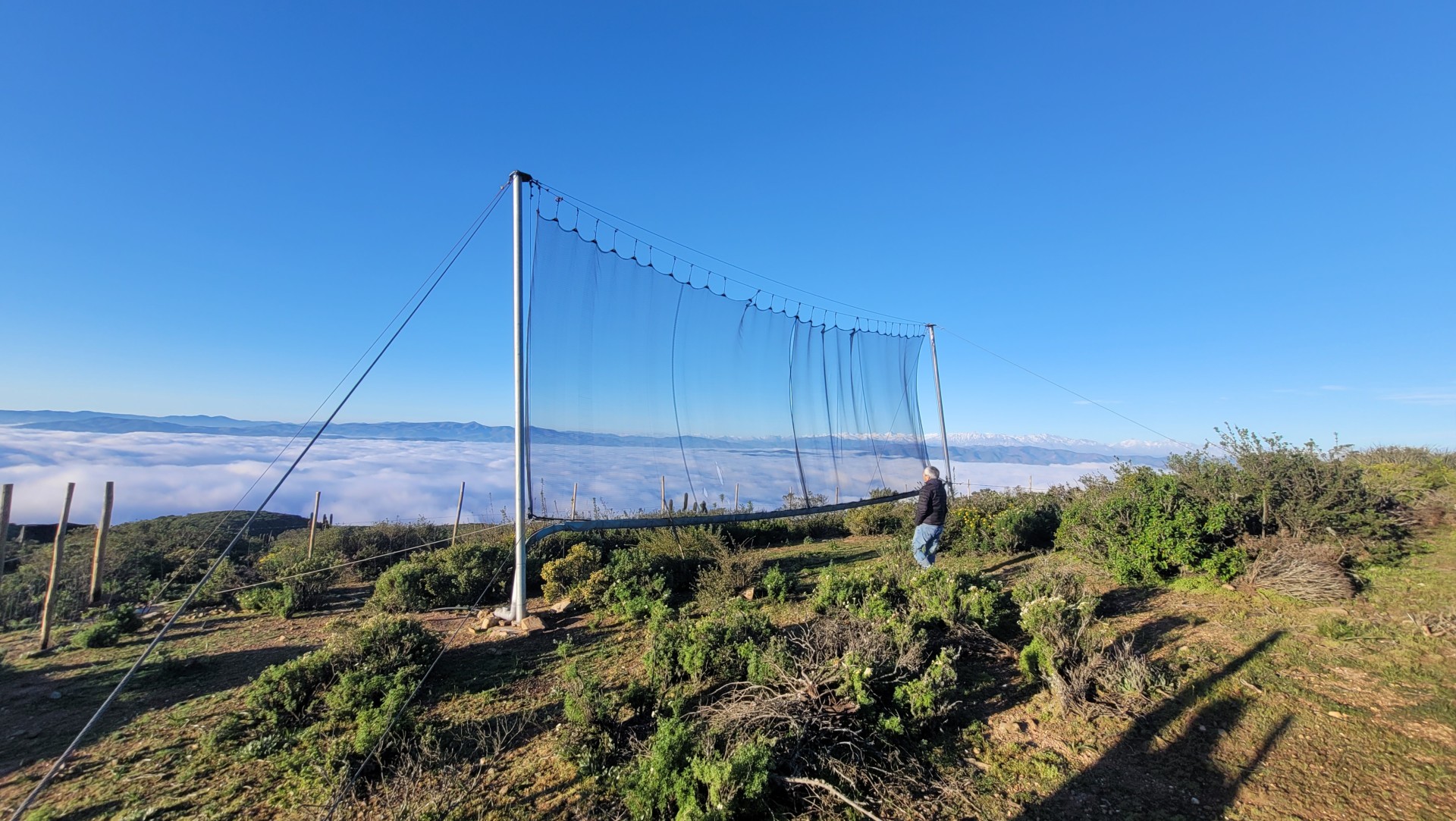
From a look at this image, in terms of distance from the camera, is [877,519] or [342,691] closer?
[342,691]

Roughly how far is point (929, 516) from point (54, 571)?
1059 centimetres

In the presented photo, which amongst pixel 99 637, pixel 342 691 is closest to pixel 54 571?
pixel 99 637

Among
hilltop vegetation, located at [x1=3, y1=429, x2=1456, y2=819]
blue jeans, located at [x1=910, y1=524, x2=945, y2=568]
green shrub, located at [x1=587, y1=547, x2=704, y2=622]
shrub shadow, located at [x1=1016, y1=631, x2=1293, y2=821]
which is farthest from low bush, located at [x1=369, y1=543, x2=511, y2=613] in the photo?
shrub shadow, located at [x1=1016, y1=631, x2=1293, y2=821]

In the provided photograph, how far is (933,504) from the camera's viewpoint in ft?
24.9

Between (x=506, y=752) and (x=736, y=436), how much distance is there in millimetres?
5440

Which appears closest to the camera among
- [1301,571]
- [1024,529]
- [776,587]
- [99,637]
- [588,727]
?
[588,727]

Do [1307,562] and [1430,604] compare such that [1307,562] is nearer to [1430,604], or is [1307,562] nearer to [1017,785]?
[1430,604]

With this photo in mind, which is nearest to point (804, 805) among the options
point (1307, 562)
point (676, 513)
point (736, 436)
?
point (676, 513)

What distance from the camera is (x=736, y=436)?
8.58 metres

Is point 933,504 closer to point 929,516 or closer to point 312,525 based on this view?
point 929,516

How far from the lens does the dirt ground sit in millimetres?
3174

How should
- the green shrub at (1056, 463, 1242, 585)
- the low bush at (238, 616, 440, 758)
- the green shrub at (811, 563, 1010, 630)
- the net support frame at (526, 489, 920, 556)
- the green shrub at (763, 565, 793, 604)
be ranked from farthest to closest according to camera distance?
1. the green shrub at (763, 565, 793, 604)
2. the green shrub at (1056, 463, 1242, 585)
3. the net support frame at (526, 489, 920, 556)
4. the green shrub at (811, 563, 1010, 630)
5. the low bush at (238, 616, 440, 758)

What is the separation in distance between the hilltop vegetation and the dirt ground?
0.09ft

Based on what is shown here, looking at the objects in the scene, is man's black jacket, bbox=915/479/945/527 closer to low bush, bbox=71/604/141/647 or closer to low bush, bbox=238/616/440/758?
low bush, bbox=238/616/440/758
